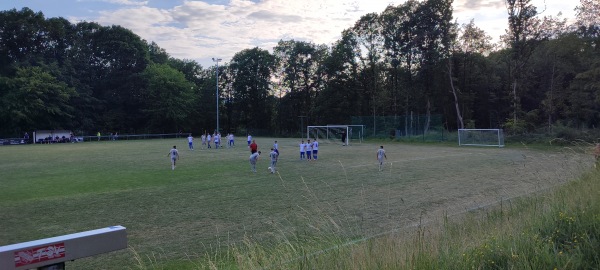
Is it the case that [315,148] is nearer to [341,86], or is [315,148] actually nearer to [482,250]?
[482,250]

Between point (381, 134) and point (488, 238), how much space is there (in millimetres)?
46994

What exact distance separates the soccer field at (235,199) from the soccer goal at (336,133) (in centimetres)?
2551

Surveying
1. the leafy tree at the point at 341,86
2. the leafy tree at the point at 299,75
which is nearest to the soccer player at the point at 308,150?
the leafy tree at the point at 341,86

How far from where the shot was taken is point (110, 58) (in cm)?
7181

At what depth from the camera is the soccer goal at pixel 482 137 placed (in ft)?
122

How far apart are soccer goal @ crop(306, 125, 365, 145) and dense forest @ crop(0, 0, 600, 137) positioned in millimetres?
10145

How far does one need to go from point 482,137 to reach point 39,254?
41.0 metres

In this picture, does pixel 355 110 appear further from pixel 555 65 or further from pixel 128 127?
pixel 128 127

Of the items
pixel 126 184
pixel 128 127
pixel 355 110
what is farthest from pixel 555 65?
pixel 128 127

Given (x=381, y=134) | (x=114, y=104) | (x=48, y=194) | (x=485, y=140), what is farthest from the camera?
(x=114, y=104)

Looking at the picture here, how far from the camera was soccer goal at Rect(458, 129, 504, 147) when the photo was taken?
37.1m

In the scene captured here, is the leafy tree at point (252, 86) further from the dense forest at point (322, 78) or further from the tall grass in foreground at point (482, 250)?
the tall grass in foreground at point (482, 250)

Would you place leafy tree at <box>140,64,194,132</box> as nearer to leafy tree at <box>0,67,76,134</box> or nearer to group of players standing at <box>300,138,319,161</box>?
leafy tree at <box>0,67,76,134</box>

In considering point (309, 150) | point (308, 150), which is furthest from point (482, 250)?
point (309, 150)
